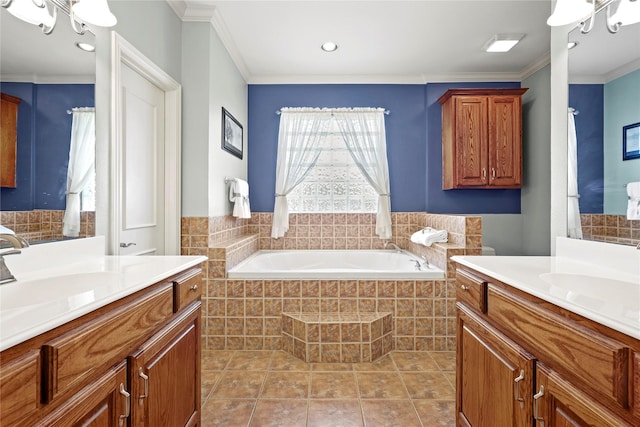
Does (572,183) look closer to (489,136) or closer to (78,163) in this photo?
(489,136)

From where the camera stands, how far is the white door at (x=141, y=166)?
2055 mm

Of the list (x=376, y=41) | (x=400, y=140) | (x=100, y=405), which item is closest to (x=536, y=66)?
(x=400, y=140)

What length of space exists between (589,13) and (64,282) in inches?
90.5

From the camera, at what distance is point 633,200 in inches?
50.6

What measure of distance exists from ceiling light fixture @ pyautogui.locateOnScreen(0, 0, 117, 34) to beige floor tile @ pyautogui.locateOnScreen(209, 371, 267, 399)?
6.50 feet

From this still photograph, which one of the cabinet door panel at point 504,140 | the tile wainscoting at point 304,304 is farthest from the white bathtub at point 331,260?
the cabinet door panel at point 504,140

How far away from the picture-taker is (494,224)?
3738mm

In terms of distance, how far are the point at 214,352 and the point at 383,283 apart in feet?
4.58

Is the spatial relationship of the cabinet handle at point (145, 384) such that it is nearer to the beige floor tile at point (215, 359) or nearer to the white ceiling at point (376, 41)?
the white ceiling at point (376, 41)

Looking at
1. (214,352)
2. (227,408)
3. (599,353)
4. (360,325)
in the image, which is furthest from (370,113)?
(599,353)

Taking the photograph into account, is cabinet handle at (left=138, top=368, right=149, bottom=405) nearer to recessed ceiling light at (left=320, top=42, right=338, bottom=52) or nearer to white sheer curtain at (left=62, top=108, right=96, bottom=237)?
white sheer curtain at (left=62, top=108, right=96, bottom=237)

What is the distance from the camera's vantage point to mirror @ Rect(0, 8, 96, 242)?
1.17 m

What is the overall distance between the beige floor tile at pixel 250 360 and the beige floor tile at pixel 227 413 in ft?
1.33

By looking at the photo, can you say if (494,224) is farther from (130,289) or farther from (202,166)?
(130,289)
